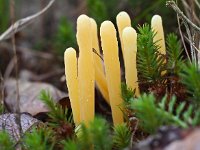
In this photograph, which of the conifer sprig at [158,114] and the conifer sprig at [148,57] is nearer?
the conifer sprig at [158,114]

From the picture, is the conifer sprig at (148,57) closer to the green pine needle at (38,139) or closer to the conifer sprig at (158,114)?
the conifer sprig at (158,114)

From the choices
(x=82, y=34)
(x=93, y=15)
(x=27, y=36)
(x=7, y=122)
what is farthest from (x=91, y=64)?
(x=27, y=36)

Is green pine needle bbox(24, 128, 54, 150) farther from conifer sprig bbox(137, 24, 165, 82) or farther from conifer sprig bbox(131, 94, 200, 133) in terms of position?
conifer sprig bbox(137, 24, 165, 82)

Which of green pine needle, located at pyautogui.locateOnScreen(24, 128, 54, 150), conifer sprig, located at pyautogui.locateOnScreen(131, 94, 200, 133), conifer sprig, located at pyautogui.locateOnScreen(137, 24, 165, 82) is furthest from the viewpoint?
conifer sprig, located at pyautogui.locateOnScreen(137, 24, 165, 82)

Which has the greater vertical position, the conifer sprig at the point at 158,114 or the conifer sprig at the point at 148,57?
the conifer sprig at the point at 148,57


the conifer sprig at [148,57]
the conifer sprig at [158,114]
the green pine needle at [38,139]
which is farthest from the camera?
the conifer sprig at [148,57]

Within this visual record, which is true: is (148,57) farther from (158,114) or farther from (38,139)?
(38,139)

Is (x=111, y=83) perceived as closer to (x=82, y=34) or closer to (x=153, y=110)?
(x=82, y=34)

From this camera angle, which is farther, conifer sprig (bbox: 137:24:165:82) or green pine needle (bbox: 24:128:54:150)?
conifer sprig (bbox: 137:24:165:82)

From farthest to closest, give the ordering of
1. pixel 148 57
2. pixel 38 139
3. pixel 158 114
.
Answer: pixel 148 57
pixel 38 139
pixel 158 114

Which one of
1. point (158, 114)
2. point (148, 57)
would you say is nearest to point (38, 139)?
point (158, 114)

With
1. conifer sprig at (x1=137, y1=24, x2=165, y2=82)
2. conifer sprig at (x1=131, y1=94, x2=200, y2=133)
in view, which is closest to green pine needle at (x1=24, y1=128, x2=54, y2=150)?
conifer sprig at (x1=131, y1=94, x2=200, y2=133)

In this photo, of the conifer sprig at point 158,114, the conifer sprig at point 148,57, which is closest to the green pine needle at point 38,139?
the conifer sprig at point 158,114
